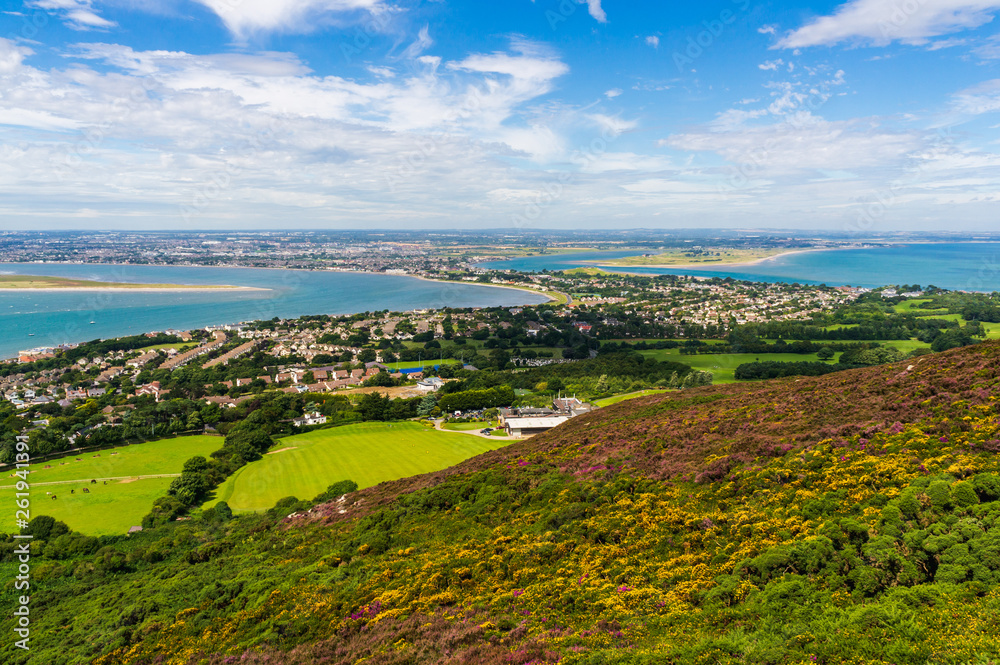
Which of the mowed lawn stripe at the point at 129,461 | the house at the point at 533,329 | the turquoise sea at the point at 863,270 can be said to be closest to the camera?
the mowed lawn stripe at the point at 129,461

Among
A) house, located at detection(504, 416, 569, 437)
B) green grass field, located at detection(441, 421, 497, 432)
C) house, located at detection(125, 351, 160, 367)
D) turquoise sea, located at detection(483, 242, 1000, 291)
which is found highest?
turquoise sea, located at detection(483, 242, 1000, 291)

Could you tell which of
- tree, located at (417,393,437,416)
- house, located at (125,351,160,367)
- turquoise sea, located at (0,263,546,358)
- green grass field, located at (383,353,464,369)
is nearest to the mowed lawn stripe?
tree, located at (417,393,437,416)

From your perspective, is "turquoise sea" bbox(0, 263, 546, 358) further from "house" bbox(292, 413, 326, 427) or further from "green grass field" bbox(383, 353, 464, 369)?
"house" bbox(292, 413, 326, 427)

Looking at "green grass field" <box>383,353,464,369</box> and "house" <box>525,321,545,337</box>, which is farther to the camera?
"house" <box>525,321,545,337</box>

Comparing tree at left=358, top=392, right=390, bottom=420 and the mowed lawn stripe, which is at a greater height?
tree at left=358, top=392, right=390, bottom=420

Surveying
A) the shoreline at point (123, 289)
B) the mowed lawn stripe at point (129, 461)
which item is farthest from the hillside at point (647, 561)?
the shoreline at point (123, 289)

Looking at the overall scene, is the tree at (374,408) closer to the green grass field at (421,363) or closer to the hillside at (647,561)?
the green grass field at (421,363)

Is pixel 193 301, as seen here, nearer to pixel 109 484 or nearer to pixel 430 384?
pixel 430 384
